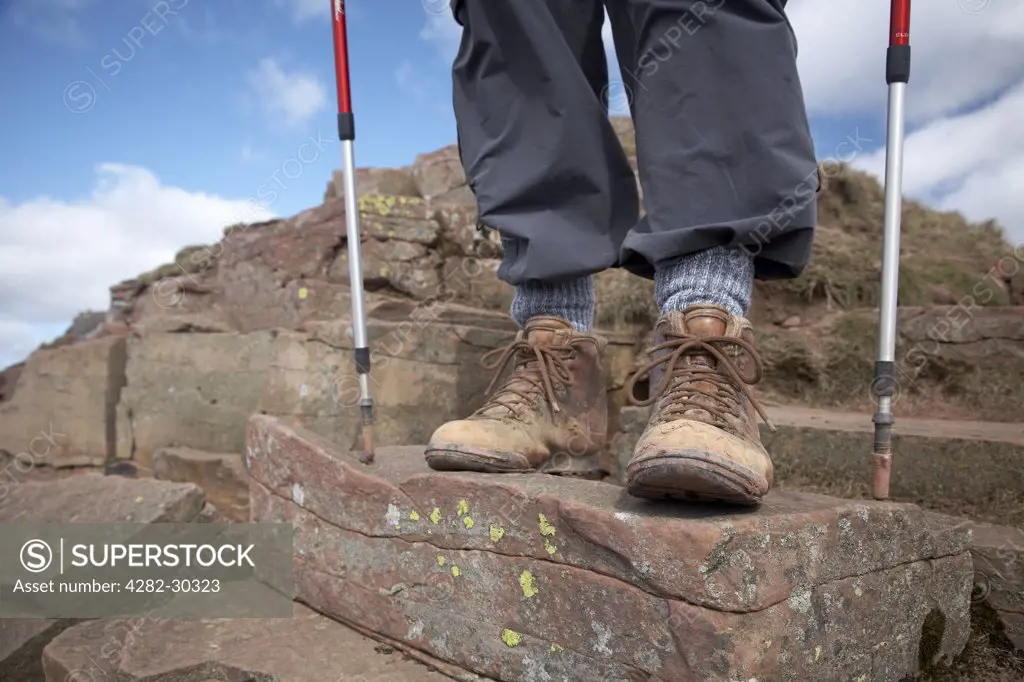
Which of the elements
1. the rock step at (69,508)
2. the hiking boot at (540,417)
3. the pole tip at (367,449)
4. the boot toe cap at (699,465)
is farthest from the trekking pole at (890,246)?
the rock step at (69,508)

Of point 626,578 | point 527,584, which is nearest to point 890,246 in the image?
point 626,578

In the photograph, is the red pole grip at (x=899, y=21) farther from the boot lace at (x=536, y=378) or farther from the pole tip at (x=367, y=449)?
the pole tip at (x=367, y=449)

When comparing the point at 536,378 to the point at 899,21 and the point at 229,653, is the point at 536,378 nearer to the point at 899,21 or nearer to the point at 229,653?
the point at 229,653

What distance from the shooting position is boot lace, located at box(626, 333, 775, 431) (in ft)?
4.78

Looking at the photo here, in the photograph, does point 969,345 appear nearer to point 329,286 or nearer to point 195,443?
point 329,286

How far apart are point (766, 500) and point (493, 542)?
1.99 ft

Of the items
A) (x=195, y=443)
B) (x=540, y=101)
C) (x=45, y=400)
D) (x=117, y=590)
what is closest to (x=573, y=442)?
(x=540, y=101)

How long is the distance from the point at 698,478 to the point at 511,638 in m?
0.59

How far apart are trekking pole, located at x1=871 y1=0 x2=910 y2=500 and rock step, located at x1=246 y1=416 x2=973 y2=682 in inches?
5.4

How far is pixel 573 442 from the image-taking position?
1.92m

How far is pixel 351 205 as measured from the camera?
94.1 inches

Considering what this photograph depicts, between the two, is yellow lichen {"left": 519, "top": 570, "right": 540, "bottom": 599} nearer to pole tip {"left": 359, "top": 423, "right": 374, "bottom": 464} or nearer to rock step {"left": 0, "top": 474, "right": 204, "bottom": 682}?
pole tip {"left": 359, "top": 423, "right": 374, "bottom": 464}

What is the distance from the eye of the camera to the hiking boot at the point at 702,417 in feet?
4.18

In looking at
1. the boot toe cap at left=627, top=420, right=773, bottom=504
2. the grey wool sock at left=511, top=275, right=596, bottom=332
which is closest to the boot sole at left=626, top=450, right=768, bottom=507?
the boot toe cap at left=627, top=420, right=773, bottom=504
